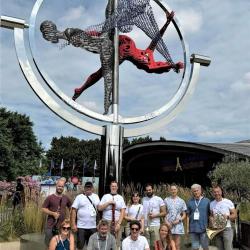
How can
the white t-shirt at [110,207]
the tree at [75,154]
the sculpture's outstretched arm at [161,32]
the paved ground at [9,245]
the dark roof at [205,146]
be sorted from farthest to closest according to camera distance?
1. the tree at [75,154]
2. the dark roof at [205,146]
3. the sculpture's outstretched arm at [161,32]
4. the paved ground at [9,245]
5. the white t-shirt at [110,207]

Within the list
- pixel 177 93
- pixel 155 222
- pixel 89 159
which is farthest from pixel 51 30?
→ pixel 89 159

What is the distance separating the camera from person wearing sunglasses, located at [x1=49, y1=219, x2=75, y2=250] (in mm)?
5277

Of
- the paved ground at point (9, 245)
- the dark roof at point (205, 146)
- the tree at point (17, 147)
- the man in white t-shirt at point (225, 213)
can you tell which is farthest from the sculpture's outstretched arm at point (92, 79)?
the tree at point (17, 147)

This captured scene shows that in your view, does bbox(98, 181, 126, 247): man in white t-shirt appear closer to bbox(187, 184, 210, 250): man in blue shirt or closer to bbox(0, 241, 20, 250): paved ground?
bbox(187, 184, 210, 250): man in blue shirt

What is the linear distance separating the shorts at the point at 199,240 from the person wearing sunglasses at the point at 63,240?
7.19 feet

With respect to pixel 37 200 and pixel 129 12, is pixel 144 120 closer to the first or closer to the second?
pixel 129 12

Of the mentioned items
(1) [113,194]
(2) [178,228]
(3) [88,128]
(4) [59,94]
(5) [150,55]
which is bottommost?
(2) [178,228]

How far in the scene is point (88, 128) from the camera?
9.19 meters

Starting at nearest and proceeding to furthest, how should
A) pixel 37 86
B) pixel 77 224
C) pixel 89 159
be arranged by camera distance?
pixel 77 224 < pixel 37 86 < pixel 89 159

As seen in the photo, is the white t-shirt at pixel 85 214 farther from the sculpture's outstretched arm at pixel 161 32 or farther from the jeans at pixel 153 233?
the sculpture's outstretched arm at pixel 161 32

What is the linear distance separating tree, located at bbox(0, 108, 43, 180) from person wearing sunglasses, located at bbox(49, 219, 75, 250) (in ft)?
94.9

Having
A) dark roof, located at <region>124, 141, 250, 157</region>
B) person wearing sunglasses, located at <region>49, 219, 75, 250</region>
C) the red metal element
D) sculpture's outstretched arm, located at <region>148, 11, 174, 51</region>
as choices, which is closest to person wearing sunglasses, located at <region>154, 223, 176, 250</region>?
person wearing sunglasses, located at <region>49, 219, 75, 250</region>

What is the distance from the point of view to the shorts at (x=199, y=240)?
21.9 feet

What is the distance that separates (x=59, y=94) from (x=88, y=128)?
933mm
